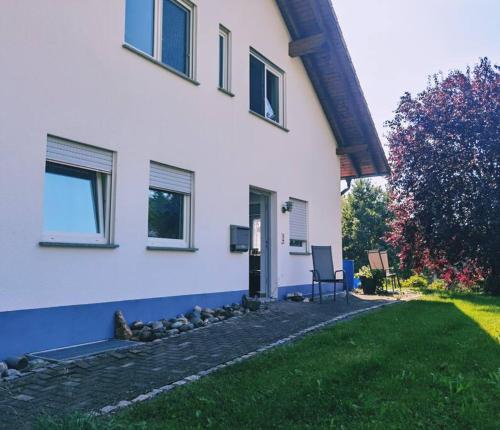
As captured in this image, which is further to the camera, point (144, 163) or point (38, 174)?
point (144, 163)

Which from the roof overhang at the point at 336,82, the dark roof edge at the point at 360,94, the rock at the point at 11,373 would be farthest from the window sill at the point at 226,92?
the rock at the point at 11,373

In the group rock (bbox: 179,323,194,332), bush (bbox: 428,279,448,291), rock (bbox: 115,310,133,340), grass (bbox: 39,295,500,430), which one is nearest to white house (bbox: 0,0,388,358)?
rock (bbox: 115,310,133,340)

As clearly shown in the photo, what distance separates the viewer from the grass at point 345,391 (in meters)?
3.31

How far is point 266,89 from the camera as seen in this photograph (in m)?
11.2

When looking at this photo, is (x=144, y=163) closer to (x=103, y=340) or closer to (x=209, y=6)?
(x=103, y=340)

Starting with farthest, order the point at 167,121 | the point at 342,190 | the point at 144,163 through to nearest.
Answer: the point at 342,190
the point at 167,121
the point at 144,163

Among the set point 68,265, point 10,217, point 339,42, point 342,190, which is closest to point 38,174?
point 10,217

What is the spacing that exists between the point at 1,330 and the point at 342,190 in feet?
38.8

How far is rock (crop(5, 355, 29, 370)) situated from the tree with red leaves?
433 inches

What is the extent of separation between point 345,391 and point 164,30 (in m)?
6.29

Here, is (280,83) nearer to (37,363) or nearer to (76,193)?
(76,193)

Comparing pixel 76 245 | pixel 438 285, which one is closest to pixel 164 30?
pixel 76 245

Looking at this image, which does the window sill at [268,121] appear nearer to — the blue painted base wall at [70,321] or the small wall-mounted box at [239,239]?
the small wall-mounted box at [239,239]

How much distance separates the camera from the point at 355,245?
31438mm
